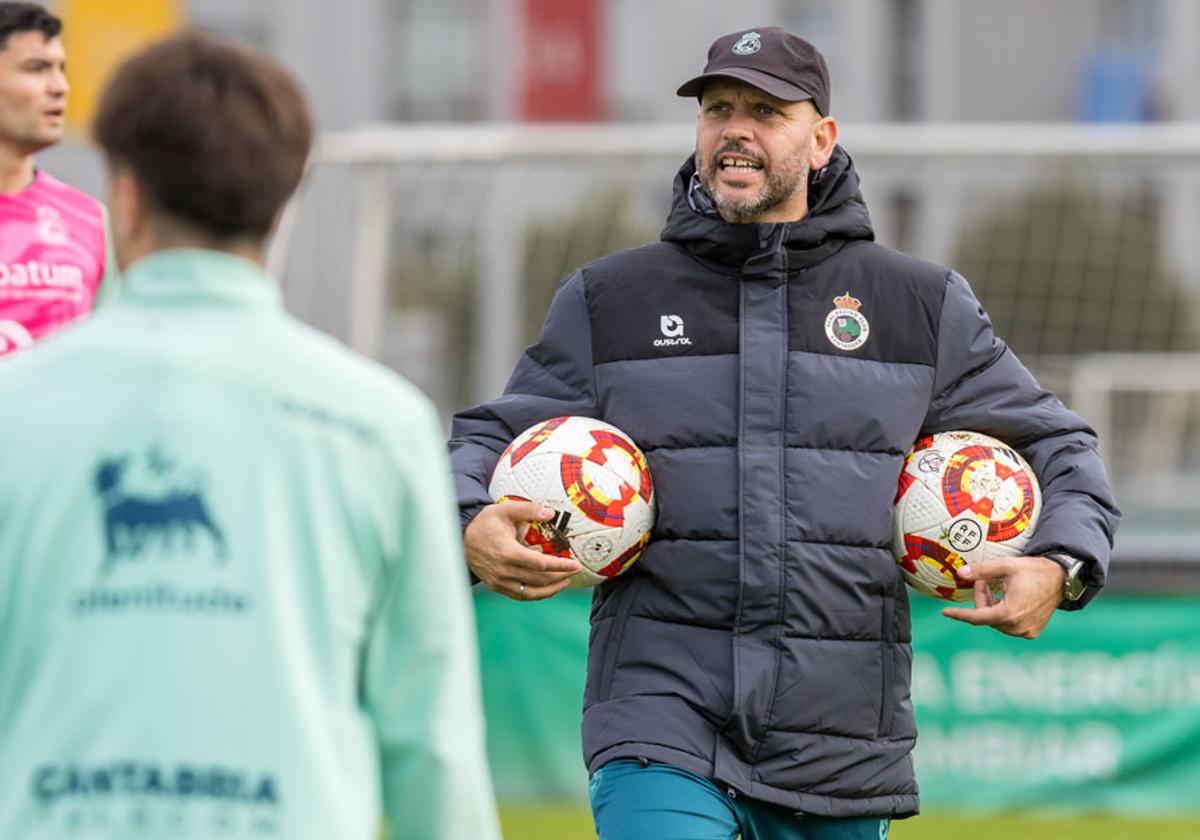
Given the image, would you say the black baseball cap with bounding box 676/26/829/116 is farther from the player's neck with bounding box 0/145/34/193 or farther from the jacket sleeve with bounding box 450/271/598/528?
the player's neck with bounding box 0/145/34/193

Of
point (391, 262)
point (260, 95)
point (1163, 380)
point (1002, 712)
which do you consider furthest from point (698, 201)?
point (1163, 380)

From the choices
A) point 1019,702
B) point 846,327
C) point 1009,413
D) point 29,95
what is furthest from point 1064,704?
point 29,95

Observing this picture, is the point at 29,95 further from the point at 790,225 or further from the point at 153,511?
the point at 153,511

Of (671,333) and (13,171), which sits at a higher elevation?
(13,171)

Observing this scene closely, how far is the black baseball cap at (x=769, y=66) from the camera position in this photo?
17.0 feet

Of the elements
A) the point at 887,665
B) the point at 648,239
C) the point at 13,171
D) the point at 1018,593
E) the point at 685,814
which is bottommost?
the point at 648,239

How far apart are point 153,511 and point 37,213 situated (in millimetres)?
4096

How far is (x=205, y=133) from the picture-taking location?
283 centimetres

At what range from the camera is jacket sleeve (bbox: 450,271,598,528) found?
529cm

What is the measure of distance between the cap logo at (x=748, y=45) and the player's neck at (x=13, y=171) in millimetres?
2462

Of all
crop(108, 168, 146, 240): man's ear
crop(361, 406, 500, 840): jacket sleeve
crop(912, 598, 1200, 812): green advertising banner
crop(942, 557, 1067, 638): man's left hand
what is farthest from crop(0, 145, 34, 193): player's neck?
crop(912, 598, 1200, 812): green advertising banner

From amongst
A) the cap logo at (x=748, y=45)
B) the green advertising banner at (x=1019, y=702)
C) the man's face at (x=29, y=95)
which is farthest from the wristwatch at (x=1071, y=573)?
the green advertising banner at (x=1019, y=702)

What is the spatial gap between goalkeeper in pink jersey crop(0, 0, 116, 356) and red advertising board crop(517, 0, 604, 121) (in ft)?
114

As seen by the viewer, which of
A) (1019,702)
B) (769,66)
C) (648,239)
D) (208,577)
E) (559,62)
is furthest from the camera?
(559,62)
